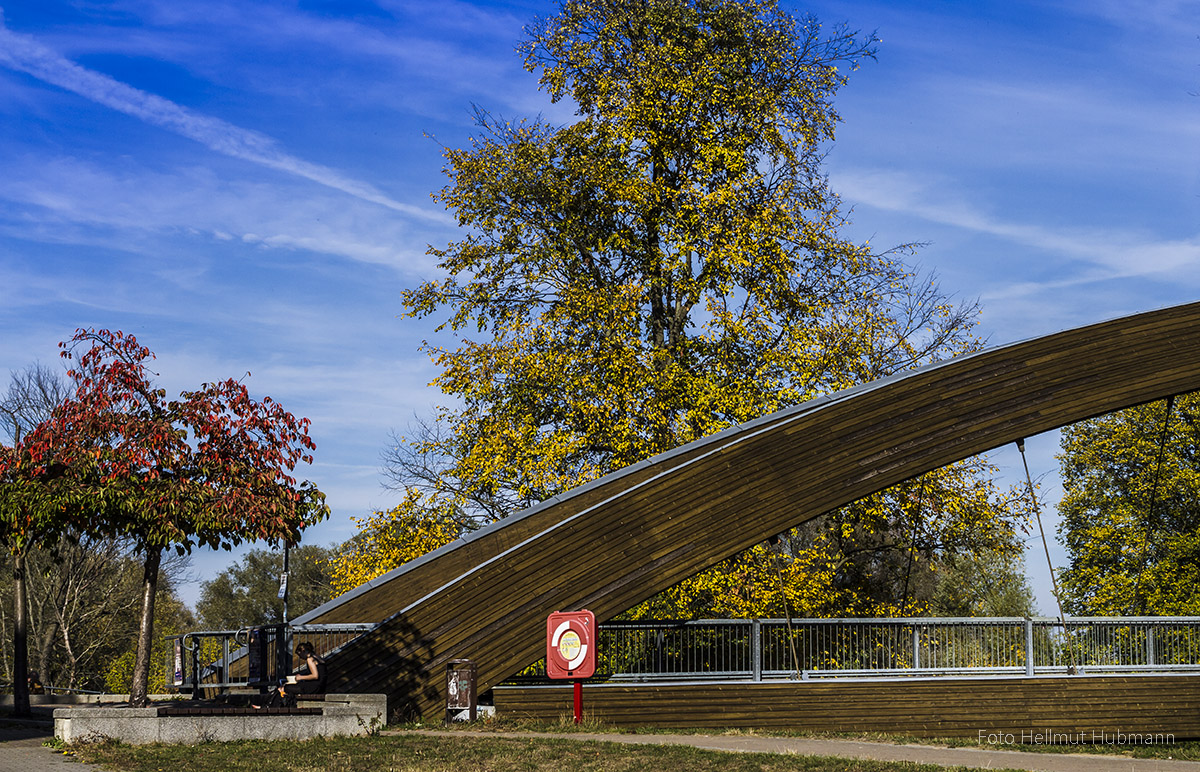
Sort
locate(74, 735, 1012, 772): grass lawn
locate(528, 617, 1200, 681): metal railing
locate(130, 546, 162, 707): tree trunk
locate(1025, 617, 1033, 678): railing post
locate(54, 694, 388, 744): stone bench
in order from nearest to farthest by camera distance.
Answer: locate(74, 735, 1012, 772): grass lawn < locate(54, 694, 388, 744): stone bench < locate(130, 546, 162, 707): tree trunk < locate(1025, 617, 1033, 678): railing post < locate(528, 617, 1200, 681): metal railing

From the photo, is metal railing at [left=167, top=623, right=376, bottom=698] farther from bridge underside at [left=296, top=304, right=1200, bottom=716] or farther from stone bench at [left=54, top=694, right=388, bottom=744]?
bridge underside at [left=296, top=304, right=1200, bottom=716]

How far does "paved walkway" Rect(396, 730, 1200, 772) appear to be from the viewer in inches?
447

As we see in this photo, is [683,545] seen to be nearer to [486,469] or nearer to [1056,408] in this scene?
[1056,408]

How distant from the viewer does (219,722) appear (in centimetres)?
1255

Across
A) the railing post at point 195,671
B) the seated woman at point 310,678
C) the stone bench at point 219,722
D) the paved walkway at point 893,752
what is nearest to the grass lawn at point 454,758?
the stone bench at point 219,722

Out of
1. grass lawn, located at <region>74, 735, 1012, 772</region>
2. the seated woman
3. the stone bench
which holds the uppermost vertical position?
the seated woman

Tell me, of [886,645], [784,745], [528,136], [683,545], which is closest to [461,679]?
[683,545]

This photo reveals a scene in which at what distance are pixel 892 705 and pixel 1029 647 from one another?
2246 millimetres

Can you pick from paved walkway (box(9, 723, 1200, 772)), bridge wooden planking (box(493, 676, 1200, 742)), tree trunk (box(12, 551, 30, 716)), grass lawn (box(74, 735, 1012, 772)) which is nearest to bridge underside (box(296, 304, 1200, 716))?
bridge wooden planking (box(493, 676, 1200, 742))

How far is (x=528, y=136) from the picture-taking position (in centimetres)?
2542

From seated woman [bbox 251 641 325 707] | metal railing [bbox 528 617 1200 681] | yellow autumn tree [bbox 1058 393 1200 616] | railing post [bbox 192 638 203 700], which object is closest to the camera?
seated woman [bbox 251 641 325 707]

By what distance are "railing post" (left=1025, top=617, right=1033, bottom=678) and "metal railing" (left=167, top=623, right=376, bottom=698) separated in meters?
9.03

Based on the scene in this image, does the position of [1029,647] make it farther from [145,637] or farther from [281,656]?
[145,637]

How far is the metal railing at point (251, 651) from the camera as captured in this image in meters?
13.7
